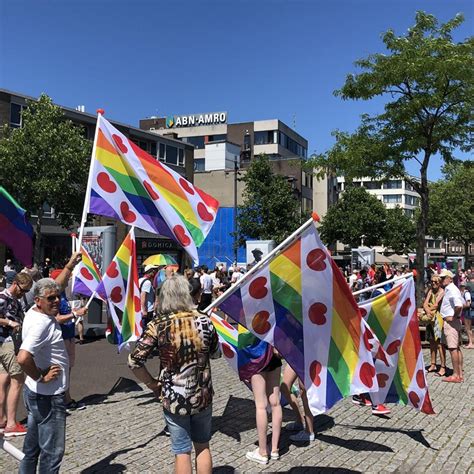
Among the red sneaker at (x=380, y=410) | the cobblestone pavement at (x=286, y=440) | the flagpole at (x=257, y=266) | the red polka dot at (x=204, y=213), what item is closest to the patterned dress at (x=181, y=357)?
the flagpole at (x=257, y=266)

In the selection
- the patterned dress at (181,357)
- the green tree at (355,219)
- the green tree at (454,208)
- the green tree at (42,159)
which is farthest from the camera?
the green tree at (355,219)

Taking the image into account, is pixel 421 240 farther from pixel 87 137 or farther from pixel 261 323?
pixel 87 137

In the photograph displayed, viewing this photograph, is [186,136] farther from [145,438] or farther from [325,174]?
[145,438]

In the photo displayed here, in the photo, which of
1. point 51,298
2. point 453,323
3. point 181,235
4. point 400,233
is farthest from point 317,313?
point 400,233

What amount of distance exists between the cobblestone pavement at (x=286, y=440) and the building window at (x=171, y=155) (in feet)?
136

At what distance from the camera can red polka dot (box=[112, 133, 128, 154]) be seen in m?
6.49

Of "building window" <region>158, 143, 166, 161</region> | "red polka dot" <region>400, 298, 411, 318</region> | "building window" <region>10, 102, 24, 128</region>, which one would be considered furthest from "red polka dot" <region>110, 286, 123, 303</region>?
"building window" <region>158, 143, 166, 161</region>

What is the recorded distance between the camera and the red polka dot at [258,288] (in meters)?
4.46

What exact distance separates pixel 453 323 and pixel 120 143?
5.92 metres

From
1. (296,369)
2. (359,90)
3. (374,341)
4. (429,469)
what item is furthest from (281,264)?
(359,90)

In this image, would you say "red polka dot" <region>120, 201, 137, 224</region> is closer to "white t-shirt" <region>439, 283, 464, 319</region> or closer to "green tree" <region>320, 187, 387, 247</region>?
"white t-shirt" <region>439, 283, 464, 319</region>

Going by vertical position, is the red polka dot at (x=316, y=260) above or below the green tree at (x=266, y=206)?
below

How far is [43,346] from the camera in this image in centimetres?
378

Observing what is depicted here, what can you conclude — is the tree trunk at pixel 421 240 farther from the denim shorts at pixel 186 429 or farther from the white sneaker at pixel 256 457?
the denim shorts at pixel 186 429
